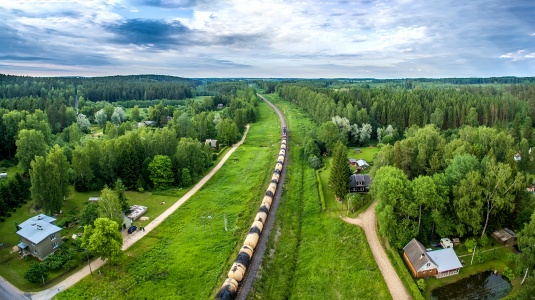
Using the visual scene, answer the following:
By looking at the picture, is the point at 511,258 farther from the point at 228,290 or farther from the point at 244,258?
the point at 228,290

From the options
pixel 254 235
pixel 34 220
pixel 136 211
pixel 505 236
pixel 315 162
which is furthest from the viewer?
pixel 315 162

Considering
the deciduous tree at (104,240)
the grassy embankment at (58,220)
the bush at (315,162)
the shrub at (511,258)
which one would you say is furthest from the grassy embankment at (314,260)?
the grassy embankment at (58,220)

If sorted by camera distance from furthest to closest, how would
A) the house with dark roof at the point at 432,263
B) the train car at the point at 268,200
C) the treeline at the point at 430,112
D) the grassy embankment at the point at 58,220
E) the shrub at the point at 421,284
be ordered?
1. the treeline at the point at 430,112
2. the train car at the point at 268,200
3. the grassy embankment at the point at 58,220
4. the house with dark roof at the point at 432,263
5. the shrub at the point at 421,284

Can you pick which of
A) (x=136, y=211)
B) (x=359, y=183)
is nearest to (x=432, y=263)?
(x=359, y=183)

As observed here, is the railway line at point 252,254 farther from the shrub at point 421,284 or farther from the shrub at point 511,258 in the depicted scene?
the shrub at point 511,258

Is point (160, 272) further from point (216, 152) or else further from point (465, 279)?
point (216, 152)

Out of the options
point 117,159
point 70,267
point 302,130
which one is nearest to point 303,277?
point 70,267
